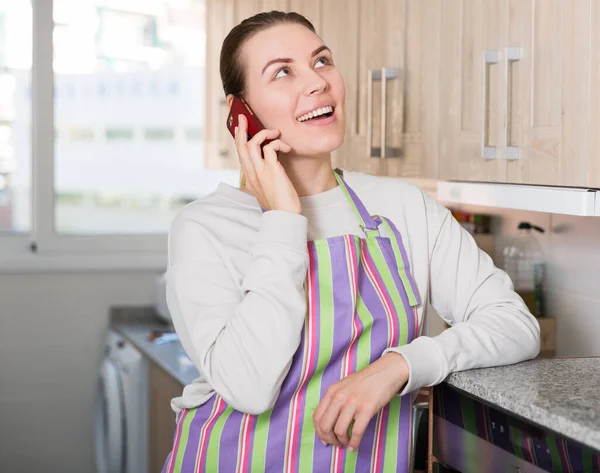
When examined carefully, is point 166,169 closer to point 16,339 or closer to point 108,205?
point 108,205

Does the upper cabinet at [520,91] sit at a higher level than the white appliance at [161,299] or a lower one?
higher

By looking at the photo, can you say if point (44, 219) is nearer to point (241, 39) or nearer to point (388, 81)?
point (388, 81)

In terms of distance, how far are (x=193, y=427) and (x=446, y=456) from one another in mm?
395

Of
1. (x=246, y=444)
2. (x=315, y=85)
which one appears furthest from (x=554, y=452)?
(x=315, y=85)

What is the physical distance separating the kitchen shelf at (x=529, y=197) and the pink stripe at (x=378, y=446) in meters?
0.45

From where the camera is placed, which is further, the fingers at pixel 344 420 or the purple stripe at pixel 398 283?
the purple stripe at pixel 398 283

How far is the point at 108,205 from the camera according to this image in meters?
3.80

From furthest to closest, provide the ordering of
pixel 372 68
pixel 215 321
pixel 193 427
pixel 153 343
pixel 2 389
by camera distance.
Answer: pixel 2 389, pixel 153 343, pixel 372 68, pixel 193 427, pixel 215 321

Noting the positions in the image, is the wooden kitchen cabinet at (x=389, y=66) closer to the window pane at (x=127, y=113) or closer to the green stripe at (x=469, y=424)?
the green stripe at (x=469, y=424)

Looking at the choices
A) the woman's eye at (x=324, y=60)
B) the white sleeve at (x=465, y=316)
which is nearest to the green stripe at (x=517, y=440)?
the white sleeve at (x=465, y=316)

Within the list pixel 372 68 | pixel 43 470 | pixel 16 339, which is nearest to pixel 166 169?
pixel 16 339

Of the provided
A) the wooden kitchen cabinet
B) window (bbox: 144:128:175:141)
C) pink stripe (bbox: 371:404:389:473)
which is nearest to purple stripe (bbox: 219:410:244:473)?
pink stripe (bbox: 371:404:389:473)

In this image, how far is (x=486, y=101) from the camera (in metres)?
1.68

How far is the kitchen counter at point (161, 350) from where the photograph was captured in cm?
255
